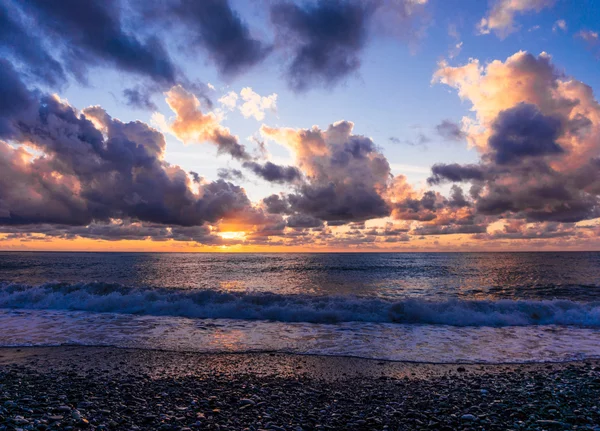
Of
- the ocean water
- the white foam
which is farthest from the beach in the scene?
the ocean water

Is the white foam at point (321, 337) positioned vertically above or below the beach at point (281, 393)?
below

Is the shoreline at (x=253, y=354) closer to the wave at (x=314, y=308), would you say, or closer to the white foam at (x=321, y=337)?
the white foam at (x=321, y=337)

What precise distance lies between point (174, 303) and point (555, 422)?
21130 millimetres

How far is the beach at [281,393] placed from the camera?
23.8 feet

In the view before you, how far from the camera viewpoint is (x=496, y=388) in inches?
375

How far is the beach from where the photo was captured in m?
→ 7.24

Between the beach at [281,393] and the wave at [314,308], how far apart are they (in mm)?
8039

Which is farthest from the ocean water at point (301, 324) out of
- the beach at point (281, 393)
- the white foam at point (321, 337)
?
the beach at point (281, 393)

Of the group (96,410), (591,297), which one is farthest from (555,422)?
(591,297)

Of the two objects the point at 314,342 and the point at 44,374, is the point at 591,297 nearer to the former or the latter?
the point at 314,342

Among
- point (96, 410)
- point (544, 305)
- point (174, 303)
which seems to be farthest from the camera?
point (174, 303)

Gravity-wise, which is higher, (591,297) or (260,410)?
(260,410)

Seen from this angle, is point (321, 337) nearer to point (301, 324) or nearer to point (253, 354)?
point (301, 324)

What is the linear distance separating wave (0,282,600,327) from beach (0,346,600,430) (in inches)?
317
